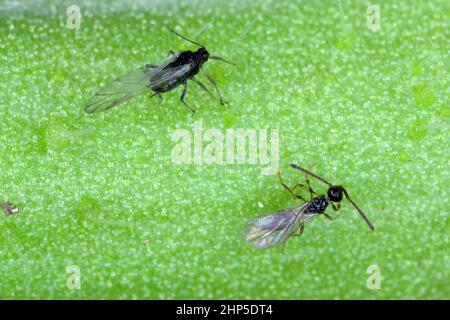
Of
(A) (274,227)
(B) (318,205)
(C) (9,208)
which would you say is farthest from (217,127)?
(C) (9,208)

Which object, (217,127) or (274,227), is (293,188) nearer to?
(274,227)

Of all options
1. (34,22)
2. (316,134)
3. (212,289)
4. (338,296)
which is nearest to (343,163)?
(316,134)

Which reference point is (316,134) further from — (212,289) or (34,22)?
(34,22)

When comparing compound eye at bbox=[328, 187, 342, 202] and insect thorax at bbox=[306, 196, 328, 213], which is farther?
insect thorax at bbox=[306, 196, 328, 213]

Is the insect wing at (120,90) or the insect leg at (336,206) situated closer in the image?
the insect wing at (120,90)

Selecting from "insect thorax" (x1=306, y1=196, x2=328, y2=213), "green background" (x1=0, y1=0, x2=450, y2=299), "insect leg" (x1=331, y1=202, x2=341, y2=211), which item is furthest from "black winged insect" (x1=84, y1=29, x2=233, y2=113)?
"insect leg" (x1=331, y1=202, x2=341, y2=211)

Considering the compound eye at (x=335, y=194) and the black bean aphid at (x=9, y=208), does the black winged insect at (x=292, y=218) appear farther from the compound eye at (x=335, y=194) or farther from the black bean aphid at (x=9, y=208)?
the black bean aphid at (x=9, y=208)

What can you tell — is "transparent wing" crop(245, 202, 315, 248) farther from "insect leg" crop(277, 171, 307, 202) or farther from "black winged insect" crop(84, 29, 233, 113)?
"black winged insect" crop(84, 29, 233, 113)

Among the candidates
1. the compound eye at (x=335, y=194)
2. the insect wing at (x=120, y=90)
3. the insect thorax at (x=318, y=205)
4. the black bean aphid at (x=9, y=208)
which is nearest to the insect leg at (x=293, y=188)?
the insect thorax at (x=318, y=205)
